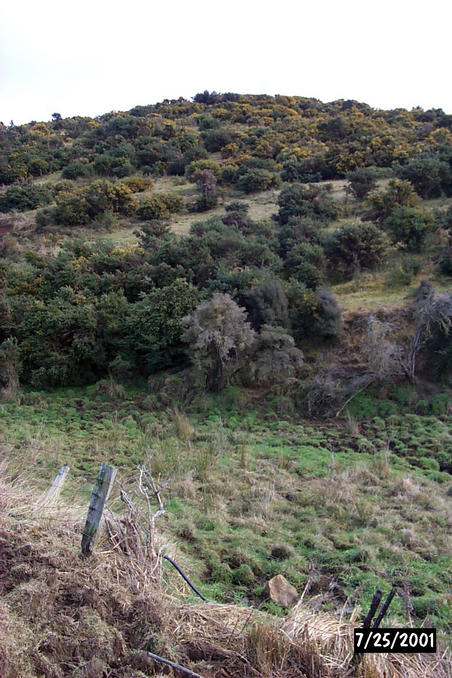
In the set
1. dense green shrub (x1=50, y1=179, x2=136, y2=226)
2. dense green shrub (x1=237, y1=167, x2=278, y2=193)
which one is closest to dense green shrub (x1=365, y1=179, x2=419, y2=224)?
dense green shrub (x1=237, y1=167, x2=278, y2=193)

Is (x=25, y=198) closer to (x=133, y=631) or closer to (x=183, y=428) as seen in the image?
(x=183, y=428)

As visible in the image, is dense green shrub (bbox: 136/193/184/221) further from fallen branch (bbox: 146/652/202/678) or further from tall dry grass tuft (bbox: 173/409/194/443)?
fallen branch (bbox: 146/652/202/678)

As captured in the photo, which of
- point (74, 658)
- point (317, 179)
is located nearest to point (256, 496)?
point (74, 658)

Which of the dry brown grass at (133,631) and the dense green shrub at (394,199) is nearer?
the dry brown grass at (133,631)

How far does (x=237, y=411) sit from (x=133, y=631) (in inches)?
326

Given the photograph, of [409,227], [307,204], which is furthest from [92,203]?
[409,227]

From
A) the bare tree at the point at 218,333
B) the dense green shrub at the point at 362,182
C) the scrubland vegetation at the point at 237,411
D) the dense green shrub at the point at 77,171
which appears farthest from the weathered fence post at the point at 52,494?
the dense green shrub at the point at 77,171

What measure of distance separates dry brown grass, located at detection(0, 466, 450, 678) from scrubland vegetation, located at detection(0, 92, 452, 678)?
0.05ft

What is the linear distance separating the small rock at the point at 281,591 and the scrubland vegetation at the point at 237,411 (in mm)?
80

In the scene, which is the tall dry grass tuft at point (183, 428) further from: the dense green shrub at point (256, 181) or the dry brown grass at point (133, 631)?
the dense green shrub at point (256, 181)

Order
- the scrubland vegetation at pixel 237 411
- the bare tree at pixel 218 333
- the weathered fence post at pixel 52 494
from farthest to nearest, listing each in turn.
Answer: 1. the bare tree at pixel 218 333
2. the weathered fence post at pixel 52 494
3. the scrubland vegetation at pixel 237 411

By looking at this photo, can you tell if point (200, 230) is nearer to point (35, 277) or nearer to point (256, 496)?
point (35, 277)

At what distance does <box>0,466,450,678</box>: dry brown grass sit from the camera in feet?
9.61

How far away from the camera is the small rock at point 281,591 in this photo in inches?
170
